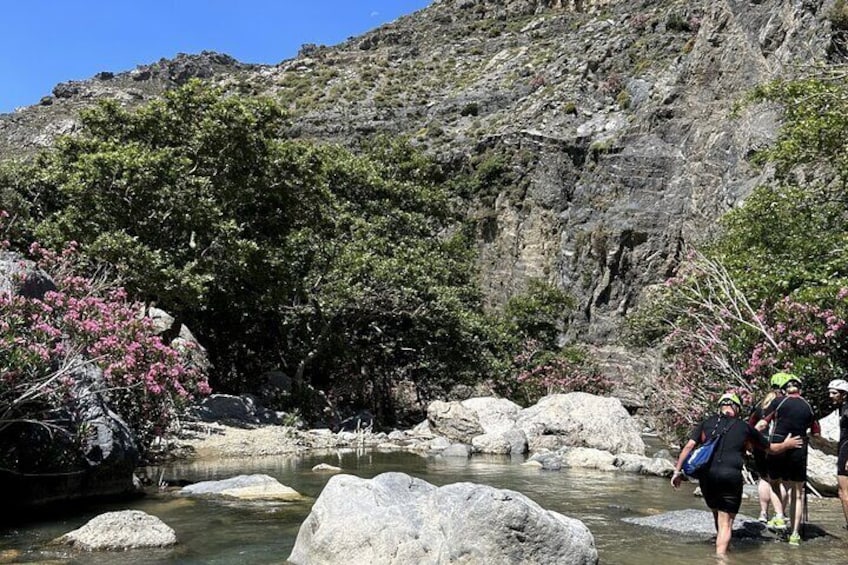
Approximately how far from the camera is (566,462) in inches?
735

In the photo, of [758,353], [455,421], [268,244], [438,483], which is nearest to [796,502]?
[758,353]

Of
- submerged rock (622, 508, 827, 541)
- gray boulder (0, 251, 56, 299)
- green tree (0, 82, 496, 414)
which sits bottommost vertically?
submerged rock (622, 508, 827, 541)

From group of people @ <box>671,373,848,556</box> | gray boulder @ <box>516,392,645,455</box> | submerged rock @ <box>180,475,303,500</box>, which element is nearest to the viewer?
group of people @ <box>671,373,848,556</box>

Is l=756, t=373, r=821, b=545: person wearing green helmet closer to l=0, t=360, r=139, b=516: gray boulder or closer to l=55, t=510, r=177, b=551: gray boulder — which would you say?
l=55, t=510, r=177, b=551: gray boulder

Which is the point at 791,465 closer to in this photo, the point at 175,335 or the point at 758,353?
the point at 758,353

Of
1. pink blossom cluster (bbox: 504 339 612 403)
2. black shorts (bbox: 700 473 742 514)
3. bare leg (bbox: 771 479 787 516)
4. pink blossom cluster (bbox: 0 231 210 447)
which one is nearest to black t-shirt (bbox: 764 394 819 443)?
bare leg (bbox: 771 479 787 516)

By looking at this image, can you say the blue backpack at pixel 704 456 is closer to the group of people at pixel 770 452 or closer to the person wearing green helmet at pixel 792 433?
the group of people at pixel 770 452

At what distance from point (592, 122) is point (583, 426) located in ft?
114

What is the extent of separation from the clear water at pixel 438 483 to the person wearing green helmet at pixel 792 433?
1.52 feet

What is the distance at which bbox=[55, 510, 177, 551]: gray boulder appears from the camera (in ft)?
27.5

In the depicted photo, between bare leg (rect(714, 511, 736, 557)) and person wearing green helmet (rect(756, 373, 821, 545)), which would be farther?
person wearing green helmet (rect(756, 373, 821, 545))

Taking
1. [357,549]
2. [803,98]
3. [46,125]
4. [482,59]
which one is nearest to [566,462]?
[803,98]

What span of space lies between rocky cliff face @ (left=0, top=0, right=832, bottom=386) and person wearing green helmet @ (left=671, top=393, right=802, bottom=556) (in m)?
18.8

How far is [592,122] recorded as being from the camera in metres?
52.0
